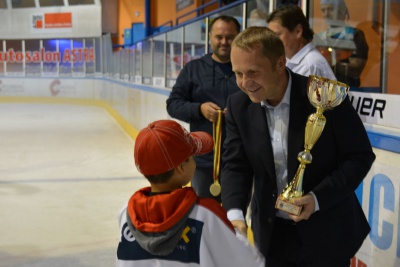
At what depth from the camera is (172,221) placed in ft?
4.82

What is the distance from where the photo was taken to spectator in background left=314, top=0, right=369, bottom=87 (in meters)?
2.87

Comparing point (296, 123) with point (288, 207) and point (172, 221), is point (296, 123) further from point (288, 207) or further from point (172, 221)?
point (172, 221)

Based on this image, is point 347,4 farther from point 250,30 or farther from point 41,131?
point 41,131

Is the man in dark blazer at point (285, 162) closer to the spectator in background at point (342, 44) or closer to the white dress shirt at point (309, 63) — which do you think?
the white dress shirt at point (309, 63)

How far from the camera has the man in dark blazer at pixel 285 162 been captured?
1554 millimetres

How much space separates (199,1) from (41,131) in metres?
4.66

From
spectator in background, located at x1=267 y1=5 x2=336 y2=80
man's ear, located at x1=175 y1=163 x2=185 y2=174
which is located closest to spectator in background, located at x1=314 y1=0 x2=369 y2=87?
spectator in background, located at x1=267 y1=5 x2=336 y2=80

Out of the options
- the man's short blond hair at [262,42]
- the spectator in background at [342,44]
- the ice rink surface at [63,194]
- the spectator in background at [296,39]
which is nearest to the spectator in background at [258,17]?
the spectator in background at [342,44]

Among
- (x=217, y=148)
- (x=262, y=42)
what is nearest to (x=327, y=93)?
(x=262, y=42)

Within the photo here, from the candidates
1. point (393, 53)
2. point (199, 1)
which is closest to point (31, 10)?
point (199, 1)

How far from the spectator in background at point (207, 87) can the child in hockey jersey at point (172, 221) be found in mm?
1368

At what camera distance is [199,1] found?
41.7 feet

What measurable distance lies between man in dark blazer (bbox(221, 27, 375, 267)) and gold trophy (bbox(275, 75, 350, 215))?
0.03m

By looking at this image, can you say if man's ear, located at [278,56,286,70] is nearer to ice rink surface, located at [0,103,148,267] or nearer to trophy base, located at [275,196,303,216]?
trophy base, located at [275,196,303,216]
